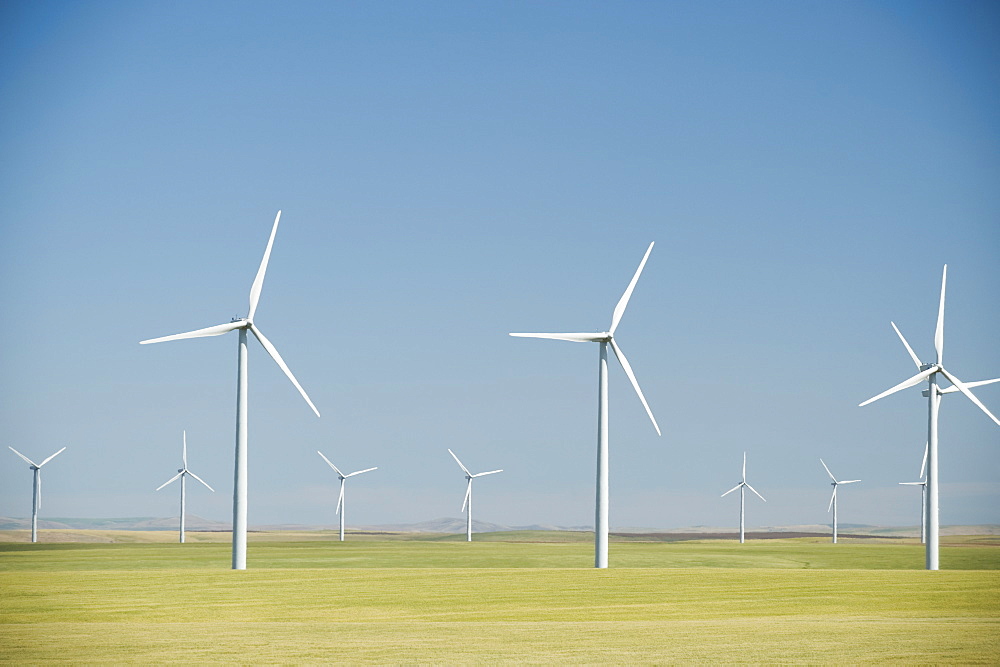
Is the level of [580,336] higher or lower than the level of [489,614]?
higher

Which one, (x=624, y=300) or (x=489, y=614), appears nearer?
(x=489, y=614)

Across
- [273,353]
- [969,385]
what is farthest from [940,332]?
[273,353]

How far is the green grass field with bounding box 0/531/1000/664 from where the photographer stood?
2789 cm

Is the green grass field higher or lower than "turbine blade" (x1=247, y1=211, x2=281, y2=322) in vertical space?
lower

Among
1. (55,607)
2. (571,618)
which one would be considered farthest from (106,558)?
(571,618)

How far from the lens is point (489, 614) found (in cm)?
Result: 3834

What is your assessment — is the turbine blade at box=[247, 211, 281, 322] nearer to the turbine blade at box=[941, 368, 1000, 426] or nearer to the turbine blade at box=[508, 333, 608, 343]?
the turbine blade at box=[508, 333, 608, 343]

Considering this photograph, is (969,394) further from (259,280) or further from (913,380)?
(259,280)

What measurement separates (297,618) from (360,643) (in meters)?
7.37

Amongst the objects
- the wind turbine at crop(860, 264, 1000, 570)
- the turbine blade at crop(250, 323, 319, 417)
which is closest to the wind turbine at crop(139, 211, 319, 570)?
the turbine blade at crop(250, 323, 319, 417)

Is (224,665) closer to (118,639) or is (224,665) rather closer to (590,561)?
(118,639)

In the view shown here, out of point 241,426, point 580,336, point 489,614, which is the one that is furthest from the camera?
point 580,336

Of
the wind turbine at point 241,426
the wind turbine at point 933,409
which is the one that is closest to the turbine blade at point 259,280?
the wind turbine at point 241,426

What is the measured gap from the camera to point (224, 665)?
84.1 ft
